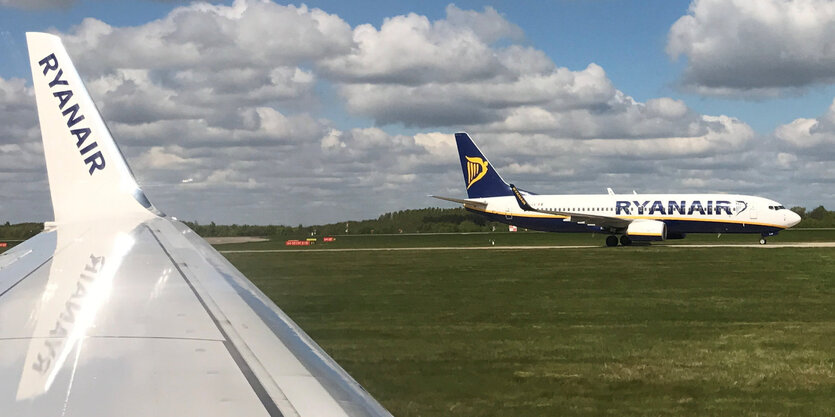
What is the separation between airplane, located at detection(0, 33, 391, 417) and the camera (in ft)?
7.75

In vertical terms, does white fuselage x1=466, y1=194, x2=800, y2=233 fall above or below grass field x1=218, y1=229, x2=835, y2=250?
above

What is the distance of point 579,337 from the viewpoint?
14.8 metres

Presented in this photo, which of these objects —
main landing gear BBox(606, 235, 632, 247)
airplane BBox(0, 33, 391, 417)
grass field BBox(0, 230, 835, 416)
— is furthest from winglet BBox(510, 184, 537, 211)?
airplane BBox(0, 33, 391, 417)

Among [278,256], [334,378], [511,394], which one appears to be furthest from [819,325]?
[278,256]

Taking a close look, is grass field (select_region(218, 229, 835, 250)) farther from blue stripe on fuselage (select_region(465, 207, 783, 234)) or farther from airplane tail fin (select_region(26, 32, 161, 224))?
airplane tail fin (select_region(26, 32, 161, 224))

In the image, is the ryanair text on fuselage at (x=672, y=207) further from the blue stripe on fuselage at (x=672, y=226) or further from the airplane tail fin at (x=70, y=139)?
the airplane tail fin at (x=70, y=139)

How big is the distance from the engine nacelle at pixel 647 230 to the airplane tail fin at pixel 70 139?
4610 centimetres

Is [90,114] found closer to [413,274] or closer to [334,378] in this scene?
[334,378]

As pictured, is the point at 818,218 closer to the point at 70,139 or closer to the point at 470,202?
the point at 470,202

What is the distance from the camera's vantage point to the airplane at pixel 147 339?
7.75 ft

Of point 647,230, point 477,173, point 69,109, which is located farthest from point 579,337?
point 477,173

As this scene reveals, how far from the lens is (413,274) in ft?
98.6

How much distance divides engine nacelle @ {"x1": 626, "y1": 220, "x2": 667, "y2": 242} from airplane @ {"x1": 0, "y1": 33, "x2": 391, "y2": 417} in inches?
1841

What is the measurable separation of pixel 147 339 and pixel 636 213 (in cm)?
5184
